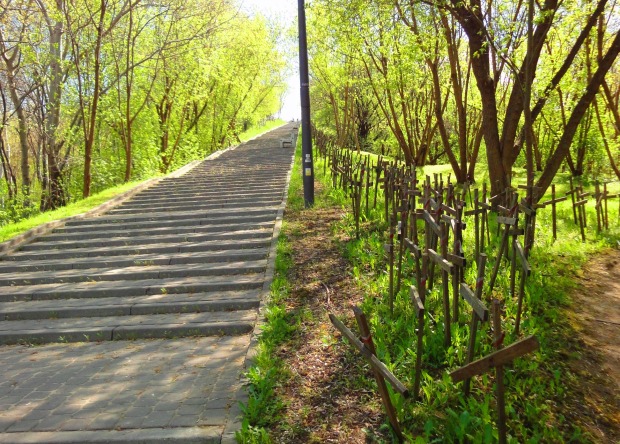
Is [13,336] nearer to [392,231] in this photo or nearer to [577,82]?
[392,231]

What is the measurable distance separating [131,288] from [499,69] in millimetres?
9928

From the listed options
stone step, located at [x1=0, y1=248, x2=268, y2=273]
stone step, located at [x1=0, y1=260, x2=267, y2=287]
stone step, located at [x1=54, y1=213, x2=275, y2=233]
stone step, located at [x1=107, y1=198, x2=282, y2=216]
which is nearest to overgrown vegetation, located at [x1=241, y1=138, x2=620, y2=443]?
stone step, located at [x1=0, y1=260, x2=267, y2=287]

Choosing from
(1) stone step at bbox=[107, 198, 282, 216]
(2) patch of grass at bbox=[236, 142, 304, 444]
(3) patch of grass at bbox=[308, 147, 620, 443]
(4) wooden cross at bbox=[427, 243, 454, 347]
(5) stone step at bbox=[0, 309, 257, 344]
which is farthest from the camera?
(1) stone step at bbox=[107, 198, 282, 216]

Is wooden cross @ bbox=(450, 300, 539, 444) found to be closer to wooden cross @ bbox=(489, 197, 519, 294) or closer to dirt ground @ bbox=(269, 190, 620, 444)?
dirt ground @ bbox=(269, 190, 620, 444)

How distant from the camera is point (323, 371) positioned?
172 inches

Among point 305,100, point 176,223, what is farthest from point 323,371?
point 305,100

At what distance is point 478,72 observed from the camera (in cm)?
923

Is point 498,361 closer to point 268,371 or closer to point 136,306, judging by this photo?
point 268,371

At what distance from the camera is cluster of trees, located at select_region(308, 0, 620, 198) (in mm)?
8055

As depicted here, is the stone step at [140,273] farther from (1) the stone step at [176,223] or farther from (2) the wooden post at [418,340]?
(2) the wooden post at [418,340]

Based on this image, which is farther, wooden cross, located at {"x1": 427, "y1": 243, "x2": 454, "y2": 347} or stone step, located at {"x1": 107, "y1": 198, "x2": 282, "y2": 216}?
stone step, located at {"x1": 107, "y1": 198, "x2": 282, "y2": 216}

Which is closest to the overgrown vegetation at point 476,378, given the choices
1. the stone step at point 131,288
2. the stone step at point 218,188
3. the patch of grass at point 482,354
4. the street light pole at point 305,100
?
the patch of grass at point 482,354

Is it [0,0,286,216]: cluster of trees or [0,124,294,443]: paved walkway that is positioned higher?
[0,0,286,216]: cluster of trees

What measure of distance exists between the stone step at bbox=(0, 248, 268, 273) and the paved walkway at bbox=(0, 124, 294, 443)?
0.07ft
